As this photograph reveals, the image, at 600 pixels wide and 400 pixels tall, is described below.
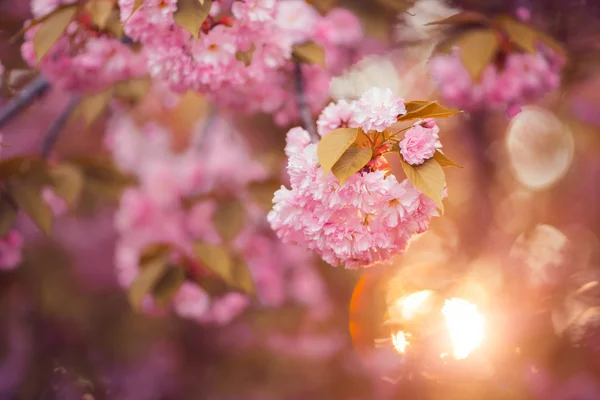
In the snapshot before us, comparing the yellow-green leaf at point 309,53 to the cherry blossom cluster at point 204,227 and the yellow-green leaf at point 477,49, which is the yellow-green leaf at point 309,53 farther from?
the cherry blossom cluster at point 204,227

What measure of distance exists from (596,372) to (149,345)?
121 inches

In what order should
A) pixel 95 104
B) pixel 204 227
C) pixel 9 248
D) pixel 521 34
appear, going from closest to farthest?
pixel 521 34 → pixel 95 104 → pixel 9 248 → pixel 204 227

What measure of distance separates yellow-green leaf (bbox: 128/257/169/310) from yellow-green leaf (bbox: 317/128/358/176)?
1.08 meters

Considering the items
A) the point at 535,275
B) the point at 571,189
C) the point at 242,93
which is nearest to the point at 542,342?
the point at 535,275

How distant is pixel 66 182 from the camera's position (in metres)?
1.86

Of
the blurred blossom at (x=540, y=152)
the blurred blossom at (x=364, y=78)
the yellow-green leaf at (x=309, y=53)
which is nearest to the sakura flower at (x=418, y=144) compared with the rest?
the yellow-green leaf at (x=309, y=53)

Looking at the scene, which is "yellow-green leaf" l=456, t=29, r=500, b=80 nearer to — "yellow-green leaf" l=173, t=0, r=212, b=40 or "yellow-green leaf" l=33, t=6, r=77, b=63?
"yellow-green leaf" l=173, t=0, r=212, b=40

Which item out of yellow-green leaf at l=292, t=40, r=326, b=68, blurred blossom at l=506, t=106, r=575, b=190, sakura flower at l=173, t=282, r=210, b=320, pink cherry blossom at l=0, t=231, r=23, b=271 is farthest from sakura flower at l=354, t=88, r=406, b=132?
blurred blossom at l=506, t=106, r=575, b=190

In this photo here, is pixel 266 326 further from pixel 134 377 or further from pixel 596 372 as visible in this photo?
pixel 596 372

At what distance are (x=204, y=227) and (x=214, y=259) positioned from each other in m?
0.79

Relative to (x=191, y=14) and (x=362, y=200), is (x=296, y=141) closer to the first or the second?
(x=362, y=200)

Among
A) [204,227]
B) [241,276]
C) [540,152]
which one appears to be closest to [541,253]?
[540,152]

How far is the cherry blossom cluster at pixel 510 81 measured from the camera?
192cm

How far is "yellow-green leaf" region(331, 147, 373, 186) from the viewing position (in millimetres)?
934
